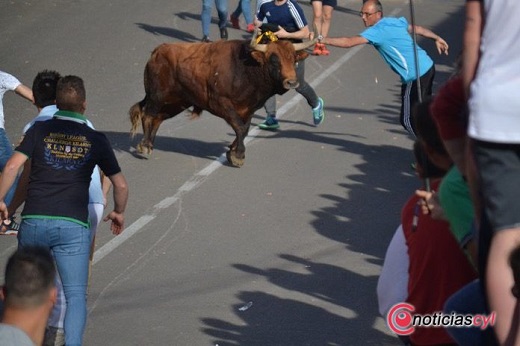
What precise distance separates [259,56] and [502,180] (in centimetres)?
915

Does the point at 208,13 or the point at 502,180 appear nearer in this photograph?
the point at 502,180

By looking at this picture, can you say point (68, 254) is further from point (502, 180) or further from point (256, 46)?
point (256, 46)

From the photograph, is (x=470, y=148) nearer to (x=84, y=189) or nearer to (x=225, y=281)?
(x=84, y=189)

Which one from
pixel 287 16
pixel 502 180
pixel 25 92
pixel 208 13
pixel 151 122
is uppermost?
pixel 502 180

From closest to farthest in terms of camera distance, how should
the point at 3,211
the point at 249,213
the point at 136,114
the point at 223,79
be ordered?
the point at 3,211 < the point at 249,213 < the point at 223,79 < the point at 136,114

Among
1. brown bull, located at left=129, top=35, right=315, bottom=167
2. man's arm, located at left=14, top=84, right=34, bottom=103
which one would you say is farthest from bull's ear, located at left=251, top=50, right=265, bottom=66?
man's arm, located at left=14, top=84, right=34, bottom=103

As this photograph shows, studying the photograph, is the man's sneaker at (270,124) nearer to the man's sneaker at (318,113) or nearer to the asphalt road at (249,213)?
the asphalt road at (249,213)

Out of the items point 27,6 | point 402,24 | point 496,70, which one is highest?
point 496,70

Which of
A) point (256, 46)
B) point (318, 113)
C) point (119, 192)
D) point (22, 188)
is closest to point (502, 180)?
point (119, 192)

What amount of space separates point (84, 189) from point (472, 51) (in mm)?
3599

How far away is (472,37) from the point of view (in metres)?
3.65

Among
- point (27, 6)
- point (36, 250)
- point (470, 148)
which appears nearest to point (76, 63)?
point (27, 6)

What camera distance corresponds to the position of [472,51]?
3656mm

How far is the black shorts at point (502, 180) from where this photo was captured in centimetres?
359
